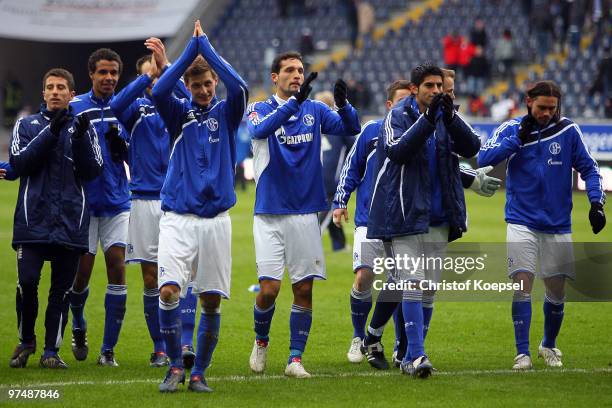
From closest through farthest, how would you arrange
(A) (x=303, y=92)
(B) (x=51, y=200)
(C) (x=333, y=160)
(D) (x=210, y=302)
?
(D) (x=210, y=302) → (A) (x=303, y=92) → (B) (x=51, y=200) → (C) (x=333, y=160)

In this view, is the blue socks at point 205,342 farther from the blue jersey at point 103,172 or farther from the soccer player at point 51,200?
the blue jersey at point 103,172

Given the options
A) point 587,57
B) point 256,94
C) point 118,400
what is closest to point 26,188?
point 118,400

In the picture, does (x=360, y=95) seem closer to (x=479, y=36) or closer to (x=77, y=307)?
(x=479, y=36)

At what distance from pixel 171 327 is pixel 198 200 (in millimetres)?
847

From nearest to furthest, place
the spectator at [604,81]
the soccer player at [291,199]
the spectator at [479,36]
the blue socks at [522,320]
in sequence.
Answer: the soccer player at [291,199], the blue socks at [522,320], the spectator at [604,81], the spectator at [479,36]

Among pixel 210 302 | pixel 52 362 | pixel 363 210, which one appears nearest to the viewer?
pixel 210 302

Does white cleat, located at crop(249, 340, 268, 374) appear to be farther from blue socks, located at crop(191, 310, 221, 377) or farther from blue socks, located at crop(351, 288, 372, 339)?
blue socks, located at crop(351, 288, 372, 339)

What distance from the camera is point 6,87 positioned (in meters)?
39.7

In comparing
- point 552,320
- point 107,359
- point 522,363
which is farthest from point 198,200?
point 552,320

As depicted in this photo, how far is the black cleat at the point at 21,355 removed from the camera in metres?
8.72

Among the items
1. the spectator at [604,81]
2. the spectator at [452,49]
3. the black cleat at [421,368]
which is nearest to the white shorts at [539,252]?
the black cleat at [421,368]

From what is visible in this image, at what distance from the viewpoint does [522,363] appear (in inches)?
346

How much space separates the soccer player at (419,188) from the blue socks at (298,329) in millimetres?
755

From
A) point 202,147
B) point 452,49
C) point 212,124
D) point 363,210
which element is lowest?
point 363,210
